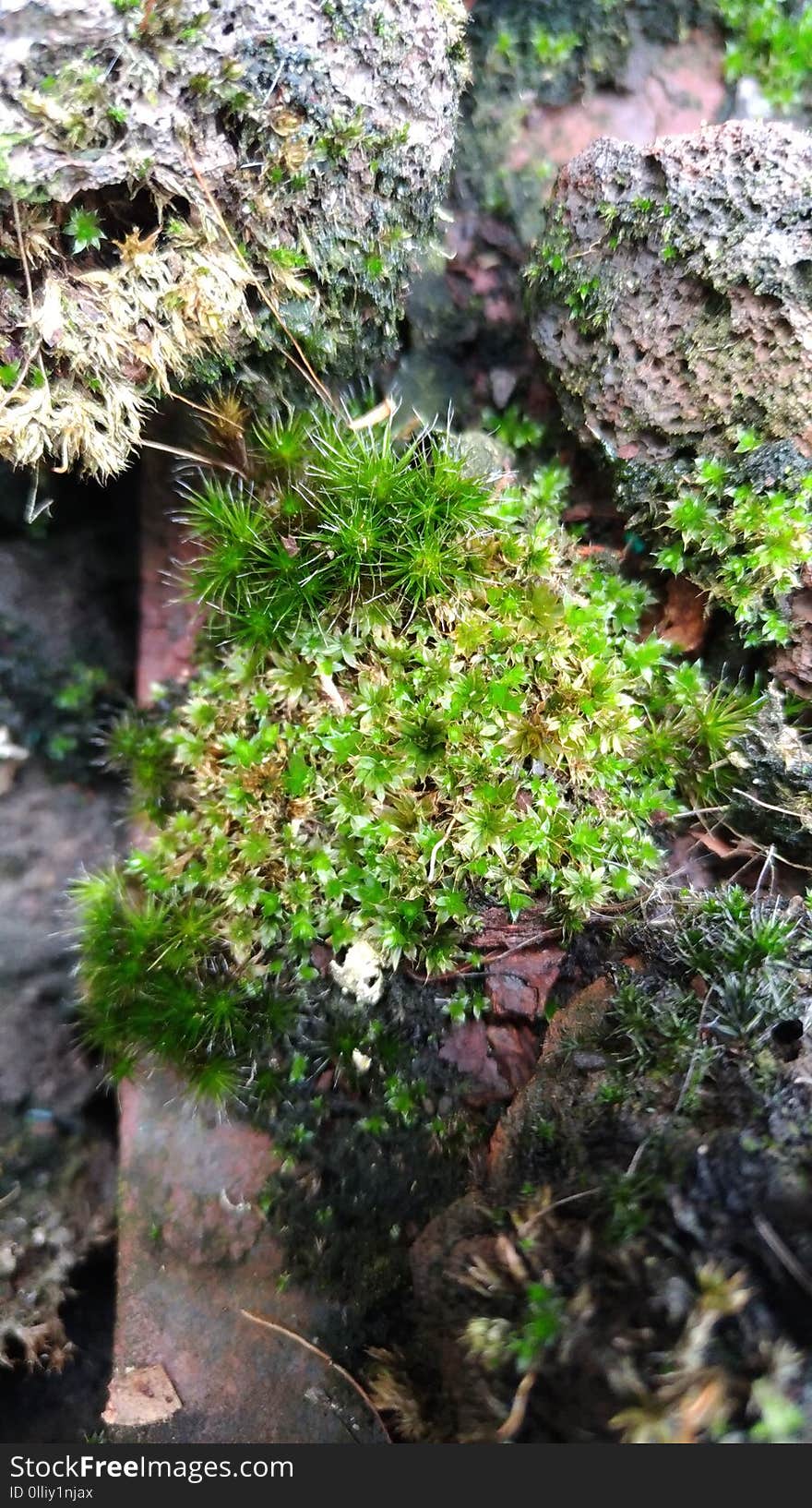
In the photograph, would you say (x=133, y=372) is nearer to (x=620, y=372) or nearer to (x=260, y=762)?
(x=260, y=762)

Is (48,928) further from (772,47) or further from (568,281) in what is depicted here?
(772,47)

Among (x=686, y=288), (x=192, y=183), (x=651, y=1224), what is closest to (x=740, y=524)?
(x=686, y=288)

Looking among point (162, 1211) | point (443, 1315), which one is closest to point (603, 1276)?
point (443, 1315)

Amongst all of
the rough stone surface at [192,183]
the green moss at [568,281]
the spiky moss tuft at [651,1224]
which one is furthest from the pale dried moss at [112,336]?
the spiky moss tuft at [651,1224]

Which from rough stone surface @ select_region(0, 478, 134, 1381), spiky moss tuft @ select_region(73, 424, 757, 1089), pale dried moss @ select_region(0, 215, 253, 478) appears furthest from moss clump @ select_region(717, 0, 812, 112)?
rough stone surface @ select_region(0, 478, 134, 1381)

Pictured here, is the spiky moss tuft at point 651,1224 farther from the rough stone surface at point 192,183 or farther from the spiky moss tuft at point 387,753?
the rough stone surface at point 192,183
